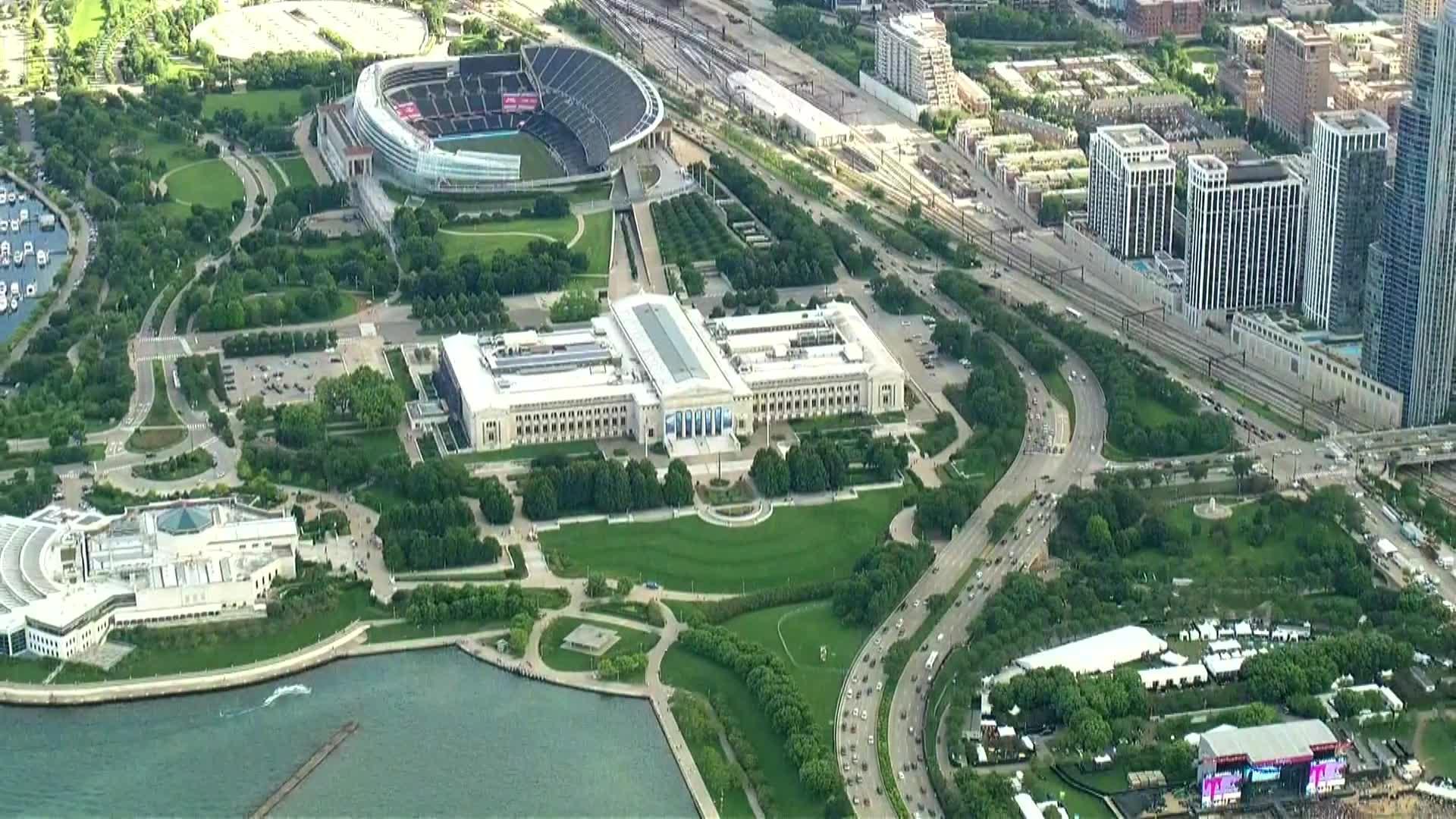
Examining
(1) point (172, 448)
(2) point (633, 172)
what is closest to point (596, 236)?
(2) point (633, 172)

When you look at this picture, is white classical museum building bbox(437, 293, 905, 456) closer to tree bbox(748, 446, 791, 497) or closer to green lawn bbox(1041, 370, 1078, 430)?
tree bbox(748, 446, 791, 497)

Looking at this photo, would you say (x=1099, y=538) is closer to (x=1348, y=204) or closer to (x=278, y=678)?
(x=1348, y=204)

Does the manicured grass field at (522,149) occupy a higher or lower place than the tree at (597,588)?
lower

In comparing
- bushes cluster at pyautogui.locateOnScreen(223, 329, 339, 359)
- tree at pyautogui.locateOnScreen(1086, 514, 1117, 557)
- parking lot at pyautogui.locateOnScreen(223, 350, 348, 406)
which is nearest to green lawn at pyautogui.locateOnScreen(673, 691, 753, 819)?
tree at pyautogui.locateOnScreen(1086, 514, 1117, 557)

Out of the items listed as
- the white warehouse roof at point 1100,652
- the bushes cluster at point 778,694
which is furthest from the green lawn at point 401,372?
the white warehouse roof at point 1100,652

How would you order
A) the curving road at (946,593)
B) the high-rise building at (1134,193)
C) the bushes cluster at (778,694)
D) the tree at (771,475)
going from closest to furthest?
1. the bushes cluster at (778,694)
2. the curving road at (946,593)
3. the tree at (771,475)
4. the high-rise building at (1134,193)

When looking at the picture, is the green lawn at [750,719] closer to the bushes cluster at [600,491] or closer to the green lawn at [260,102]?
the bushes cluster at [600,491]

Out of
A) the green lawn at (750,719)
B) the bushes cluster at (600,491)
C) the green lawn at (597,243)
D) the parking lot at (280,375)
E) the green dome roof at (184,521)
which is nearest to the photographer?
the green lawn at (750,719)

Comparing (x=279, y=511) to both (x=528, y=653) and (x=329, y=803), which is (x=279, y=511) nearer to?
(x=528, y=653)
